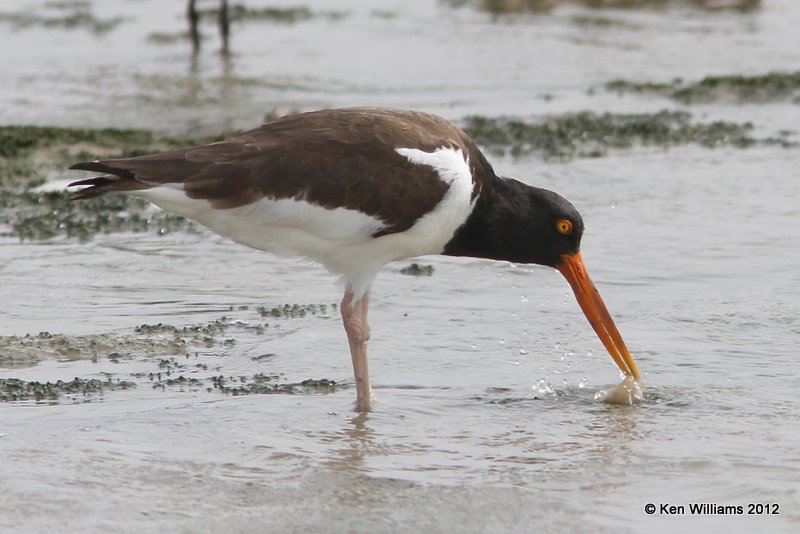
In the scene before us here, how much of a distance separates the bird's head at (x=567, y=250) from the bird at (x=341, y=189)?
7 centimetres

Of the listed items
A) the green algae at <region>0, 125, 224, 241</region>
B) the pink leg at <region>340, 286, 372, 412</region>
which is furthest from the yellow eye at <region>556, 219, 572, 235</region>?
the green algae at <region>0, 125, 224, 241</region>

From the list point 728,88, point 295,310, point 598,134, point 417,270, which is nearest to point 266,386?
point 295,310

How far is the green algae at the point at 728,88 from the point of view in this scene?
39.3 feet

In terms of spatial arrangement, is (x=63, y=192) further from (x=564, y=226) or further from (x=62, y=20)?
(x=62, y=20)

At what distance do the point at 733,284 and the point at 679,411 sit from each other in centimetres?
181

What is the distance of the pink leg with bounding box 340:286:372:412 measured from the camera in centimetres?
535

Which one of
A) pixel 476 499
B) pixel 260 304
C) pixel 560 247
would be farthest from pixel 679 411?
pixel 260 304

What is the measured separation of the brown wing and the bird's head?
0.56 m

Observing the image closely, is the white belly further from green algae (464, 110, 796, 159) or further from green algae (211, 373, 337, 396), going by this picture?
green algae (464, 110, 796, 159)

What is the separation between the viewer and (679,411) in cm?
526

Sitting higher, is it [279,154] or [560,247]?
[279,154]

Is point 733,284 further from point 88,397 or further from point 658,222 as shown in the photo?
point 88,397

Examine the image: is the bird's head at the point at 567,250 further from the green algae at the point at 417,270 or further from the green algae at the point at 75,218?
the green algae at the point at 75,218

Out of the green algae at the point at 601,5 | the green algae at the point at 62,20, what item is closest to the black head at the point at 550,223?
the green algae at the point at 62,20
